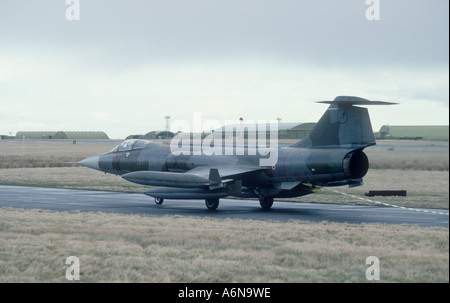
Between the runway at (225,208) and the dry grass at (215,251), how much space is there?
2.70 m

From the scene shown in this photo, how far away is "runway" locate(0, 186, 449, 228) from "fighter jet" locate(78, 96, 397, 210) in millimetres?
856

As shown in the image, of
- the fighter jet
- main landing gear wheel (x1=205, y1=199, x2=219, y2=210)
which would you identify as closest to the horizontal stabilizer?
the fighter jet

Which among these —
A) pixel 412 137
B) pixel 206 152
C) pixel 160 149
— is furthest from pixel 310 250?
pixel 160 149

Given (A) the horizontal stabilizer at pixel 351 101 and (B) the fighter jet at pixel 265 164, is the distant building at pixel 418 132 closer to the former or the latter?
(A) the horizontal stabilizer at pixel 351 101

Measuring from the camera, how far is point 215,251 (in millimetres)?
13312

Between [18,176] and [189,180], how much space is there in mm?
24784

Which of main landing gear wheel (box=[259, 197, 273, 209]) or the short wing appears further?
main landing gear wheel (box=[259, 197, 273, 209])

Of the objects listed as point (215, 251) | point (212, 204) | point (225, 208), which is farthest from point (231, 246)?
point (225, 208)

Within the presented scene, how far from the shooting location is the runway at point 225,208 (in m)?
21.2

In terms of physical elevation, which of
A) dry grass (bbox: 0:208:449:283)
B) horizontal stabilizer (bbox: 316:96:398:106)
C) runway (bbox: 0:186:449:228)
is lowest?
runway (bbox: 0:186:449:228)

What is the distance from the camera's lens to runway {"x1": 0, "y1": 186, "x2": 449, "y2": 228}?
21203mm

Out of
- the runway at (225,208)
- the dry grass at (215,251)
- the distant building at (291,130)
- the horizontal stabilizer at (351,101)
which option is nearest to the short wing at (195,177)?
the runway at (225,208)

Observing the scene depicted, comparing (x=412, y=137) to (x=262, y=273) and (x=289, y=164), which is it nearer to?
(x=262, y=273)

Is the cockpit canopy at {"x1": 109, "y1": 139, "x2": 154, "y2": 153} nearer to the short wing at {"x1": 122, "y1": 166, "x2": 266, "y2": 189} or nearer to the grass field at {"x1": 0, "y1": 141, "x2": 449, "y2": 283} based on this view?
the short wing at {"x1": 122, "y1": 166, "x2": 266, "y2": 189}
